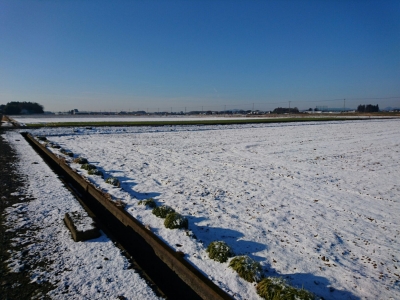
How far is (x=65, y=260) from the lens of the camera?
4.62 m

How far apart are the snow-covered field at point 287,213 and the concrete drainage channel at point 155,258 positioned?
28 centimetres

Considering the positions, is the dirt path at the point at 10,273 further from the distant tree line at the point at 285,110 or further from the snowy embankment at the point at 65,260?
the distant tree line at the point at 285,110

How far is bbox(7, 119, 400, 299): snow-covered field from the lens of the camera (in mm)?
4516

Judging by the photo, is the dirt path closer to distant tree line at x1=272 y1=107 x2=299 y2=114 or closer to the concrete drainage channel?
the concrete drainage channel

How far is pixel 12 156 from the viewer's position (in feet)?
47.4

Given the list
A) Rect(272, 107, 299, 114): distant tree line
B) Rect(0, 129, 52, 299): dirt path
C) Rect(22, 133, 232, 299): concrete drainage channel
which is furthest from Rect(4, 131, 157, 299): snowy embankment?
Rect(272, 107, 299, 114): distant tree line

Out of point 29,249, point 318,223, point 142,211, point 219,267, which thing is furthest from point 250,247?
point 29,249

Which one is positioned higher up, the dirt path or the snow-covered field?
the dirt path

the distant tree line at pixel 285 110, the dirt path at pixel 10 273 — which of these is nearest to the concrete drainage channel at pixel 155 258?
the dirt path at pixel 10 273

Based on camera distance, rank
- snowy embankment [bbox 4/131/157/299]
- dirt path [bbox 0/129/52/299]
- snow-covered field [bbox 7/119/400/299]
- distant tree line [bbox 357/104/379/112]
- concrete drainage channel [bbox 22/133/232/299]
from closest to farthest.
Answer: dirt path [bbox 0/129/52/299]
snowy embankment [bbox 4/131/157/299]
concrete drainage channel [bbox 22/133/232/299]
snow-covered field [bbox 7/119/400/299]
distant tree line [bbox 357/104/379/112]

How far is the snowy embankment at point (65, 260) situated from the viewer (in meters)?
3.94

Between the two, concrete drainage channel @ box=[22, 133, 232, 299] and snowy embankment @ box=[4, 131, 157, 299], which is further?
concrete drainage channel @ box=[22, 133, 232, 299]

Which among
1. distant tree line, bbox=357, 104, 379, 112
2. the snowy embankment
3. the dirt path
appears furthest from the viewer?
distant tree line, bbox=357, 104, 379, 112

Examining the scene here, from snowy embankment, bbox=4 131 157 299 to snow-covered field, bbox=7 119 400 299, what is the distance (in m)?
1.15
